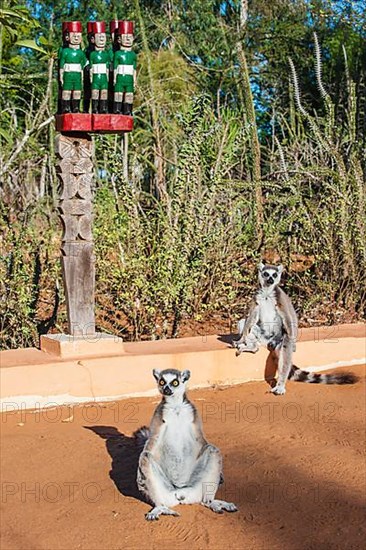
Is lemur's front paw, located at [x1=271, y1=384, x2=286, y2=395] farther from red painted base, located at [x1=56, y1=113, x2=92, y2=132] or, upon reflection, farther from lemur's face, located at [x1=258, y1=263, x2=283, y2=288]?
red painted base, located at [x1=56, y1=113, x2=92, y2=132]

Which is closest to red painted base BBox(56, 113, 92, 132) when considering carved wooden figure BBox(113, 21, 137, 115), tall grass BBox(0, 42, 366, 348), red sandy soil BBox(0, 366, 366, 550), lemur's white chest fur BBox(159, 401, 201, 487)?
carved wooden figure BBox(113, 21, 137, 115)

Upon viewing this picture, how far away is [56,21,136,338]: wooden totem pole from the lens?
6184 mm

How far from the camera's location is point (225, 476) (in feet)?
15.5

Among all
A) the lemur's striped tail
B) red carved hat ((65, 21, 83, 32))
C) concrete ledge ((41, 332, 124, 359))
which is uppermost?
red carved hat ((65, 21, 83, 32))

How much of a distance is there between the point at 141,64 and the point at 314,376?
34.0 ft

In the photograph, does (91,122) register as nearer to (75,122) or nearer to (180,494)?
(75,122)

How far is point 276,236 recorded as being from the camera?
867 cm

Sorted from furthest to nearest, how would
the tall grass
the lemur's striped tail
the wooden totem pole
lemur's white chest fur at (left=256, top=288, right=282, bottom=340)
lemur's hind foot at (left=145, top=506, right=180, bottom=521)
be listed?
the tall grass
lemur's white chest fur at (left=256, top=288, right=282, bottom=340)
the lemur's striped tail
the wooden totem pole
lemur's hind foot at (left=145, top=506, right=180, bottom=521)

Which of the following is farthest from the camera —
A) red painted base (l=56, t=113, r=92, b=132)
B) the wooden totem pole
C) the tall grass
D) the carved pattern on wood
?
the tall grass

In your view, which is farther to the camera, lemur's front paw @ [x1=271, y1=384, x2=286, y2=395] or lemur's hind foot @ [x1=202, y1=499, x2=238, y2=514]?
lemur's front paw @ [x1=271, y1=384, x2=286, y2=395]

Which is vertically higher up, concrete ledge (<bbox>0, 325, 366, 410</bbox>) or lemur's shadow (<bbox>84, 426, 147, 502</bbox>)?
concrete ledge (<bbox>0, 325, 366, 410</bbox>)

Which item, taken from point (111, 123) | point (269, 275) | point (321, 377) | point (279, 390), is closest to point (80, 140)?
point (111, 123)

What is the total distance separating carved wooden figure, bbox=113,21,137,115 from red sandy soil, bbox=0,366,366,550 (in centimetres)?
243

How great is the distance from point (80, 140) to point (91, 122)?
0.25 meters
